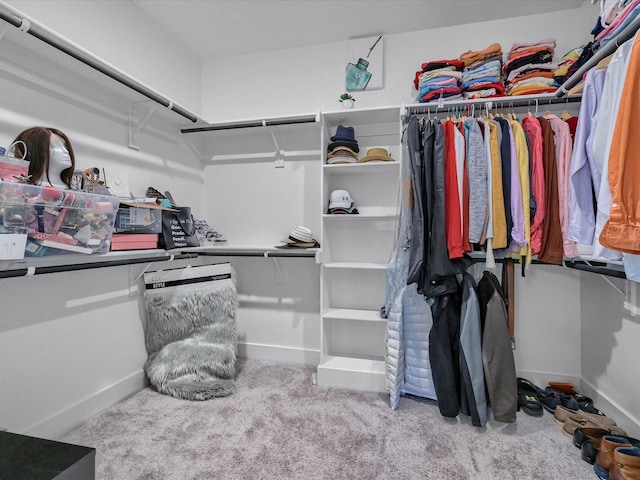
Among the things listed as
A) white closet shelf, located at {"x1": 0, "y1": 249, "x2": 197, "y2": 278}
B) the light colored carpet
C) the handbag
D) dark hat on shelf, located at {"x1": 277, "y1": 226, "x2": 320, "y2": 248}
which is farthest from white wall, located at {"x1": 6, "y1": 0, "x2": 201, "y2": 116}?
the light colored carpet

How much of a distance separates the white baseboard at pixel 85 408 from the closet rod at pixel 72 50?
1743 mm

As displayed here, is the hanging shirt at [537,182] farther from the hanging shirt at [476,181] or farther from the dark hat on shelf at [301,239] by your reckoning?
the dark hat on shelf at [301,239]

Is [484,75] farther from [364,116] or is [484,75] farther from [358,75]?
[358,75]

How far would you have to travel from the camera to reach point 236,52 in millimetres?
2822

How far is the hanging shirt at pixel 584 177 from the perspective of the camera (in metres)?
1.42

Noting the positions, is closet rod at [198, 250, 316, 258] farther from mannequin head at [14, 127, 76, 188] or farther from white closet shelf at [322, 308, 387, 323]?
mannequin head at [14, 127, 76, 188]

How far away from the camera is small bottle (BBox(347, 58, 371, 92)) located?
2.58 m

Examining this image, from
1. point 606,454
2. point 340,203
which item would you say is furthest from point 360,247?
point 606,454

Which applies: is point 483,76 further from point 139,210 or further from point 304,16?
point 139,210

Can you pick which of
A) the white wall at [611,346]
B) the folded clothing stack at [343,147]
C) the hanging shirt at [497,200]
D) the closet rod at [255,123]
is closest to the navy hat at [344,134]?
the folded clothing stack at [343,147]

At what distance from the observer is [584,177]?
59.0 inches

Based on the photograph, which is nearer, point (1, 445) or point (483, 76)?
point (1, 445)

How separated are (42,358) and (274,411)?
1.22 m

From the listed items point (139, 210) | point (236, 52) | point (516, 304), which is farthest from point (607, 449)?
point (236, 52)
